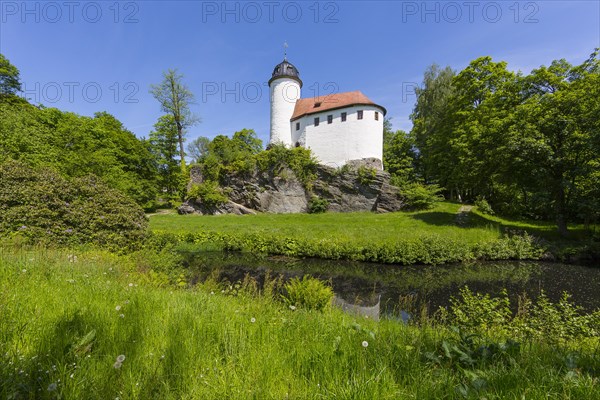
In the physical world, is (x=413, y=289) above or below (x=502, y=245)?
below

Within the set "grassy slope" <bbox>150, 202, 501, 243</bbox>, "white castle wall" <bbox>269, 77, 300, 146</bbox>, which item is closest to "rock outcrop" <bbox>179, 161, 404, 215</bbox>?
"grassy slope" <bbox>150, 202, 501, 243</bbox>

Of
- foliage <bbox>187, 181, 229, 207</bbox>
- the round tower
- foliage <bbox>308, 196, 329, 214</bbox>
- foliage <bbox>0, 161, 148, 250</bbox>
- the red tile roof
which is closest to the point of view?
foliage <bbox>0, 161, 148, 250</bbox>

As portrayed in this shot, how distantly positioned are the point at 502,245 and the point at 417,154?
26.1 m

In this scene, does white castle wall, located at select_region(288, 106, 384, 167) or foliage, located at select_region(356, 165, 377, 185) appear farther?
white castle wall, located at select_region(288, 106, 384, 167)

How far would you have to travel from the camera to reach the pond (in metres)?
8.57

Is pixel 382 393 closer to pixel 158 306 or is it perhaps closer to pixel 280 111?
pixel 158 306

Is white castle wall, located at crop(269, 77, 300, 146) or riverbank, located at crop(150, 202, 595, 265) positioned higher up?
white castle wall, located at crop(269, 77, 300, 146)

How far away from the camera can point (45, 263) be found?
4.79 metres

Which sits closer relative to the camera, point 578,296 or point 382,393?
point 382,393

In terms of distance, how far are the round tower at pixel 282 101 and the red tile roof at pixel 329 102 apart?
1258 mm

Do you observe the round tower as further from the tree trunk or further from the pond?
the tree trunk

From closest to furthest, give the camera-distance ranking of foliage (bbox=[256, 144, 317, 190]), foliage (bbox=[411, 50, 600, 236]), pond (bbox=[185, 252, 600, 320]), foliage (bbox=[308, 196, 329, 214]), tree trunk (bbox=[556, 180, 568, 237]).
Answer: pond (bbox=[185, 252, 600, 320]), foliage (bbox=[411, 50, 600, 236]), tree trunk (bbox=[556, 180, 568, 237]), foliage (bbox=[308, 196, 329, 214]), foliage (bbox=[256, 144, 317, 190])

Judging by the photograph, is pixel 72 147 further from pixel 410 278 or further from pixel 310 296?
pixel 410 278

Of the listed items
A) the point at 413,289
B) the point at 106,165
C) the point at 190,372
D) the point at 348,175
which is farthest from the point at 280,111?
the point at 190,372
